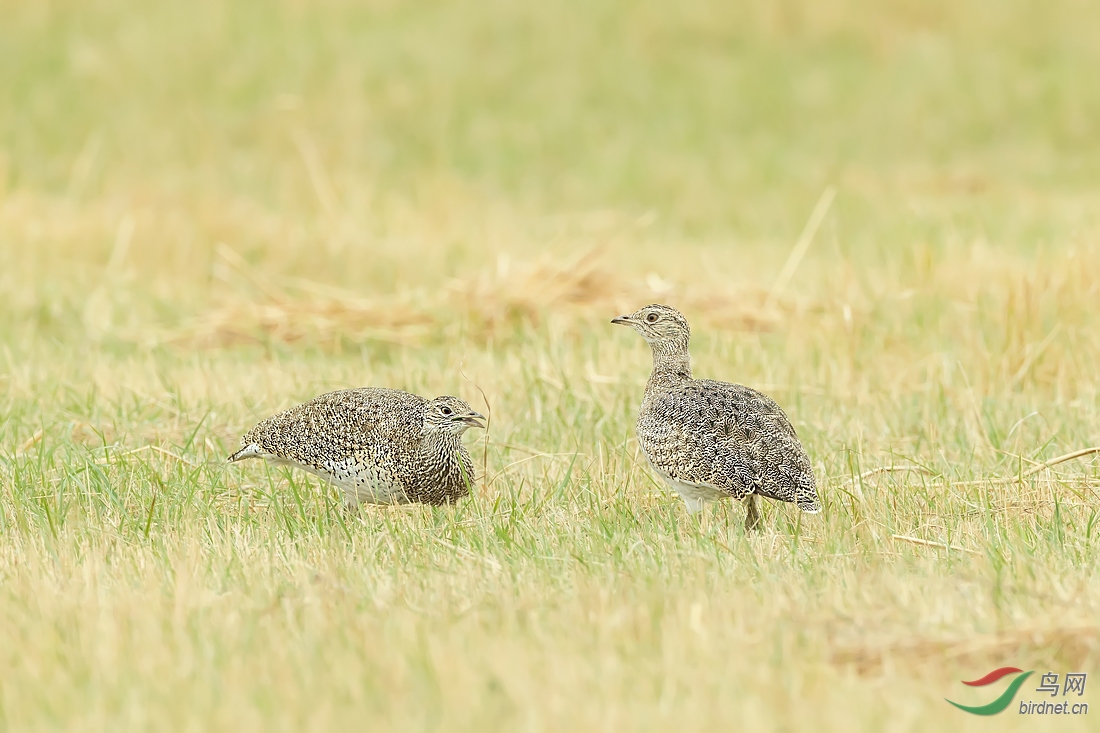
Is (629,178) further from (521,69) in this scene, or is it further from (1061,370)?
(1061,370)

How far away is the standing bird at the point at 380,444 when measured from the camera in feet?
17.7

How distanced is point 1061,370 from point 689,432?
3290 millimetres

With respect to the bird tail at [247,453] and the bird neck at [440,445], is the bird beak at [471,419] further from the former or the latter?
the bird tail at [247,453]

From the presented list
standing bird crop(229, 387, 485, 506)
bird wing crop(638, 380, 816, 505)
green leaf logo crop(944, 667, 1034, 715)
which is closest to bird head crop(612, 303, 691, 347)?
bird wing crop(638, 380, 816, 505)

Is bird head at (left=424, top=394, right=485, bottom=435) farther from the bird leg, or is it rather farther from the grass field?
the bird leg

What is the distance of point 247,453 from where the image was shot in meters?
5.86

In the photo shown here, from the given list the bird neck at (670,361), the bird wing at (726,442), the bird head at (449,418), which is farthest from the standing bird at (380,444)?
the bird neck at (670,361)

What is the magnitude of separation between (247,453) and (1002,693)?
10.4 feet

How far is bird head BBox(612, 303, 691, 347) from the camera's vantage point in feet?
20.3

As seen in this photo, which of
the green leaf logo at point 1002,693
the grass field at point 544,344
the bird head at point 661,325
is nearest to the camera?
the green leaf logo at point 1002,693

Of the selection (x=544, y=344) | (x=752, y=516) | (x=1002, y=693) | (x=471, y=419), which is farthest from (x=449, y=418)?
(x=544, y=344)

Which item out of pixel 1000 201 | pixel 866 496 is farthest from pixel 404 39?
pixel 866 496

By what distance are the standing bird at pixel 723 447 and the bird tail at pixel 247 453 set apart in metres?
1.44

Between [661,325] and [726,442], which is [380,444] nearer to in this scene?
[726,442]
